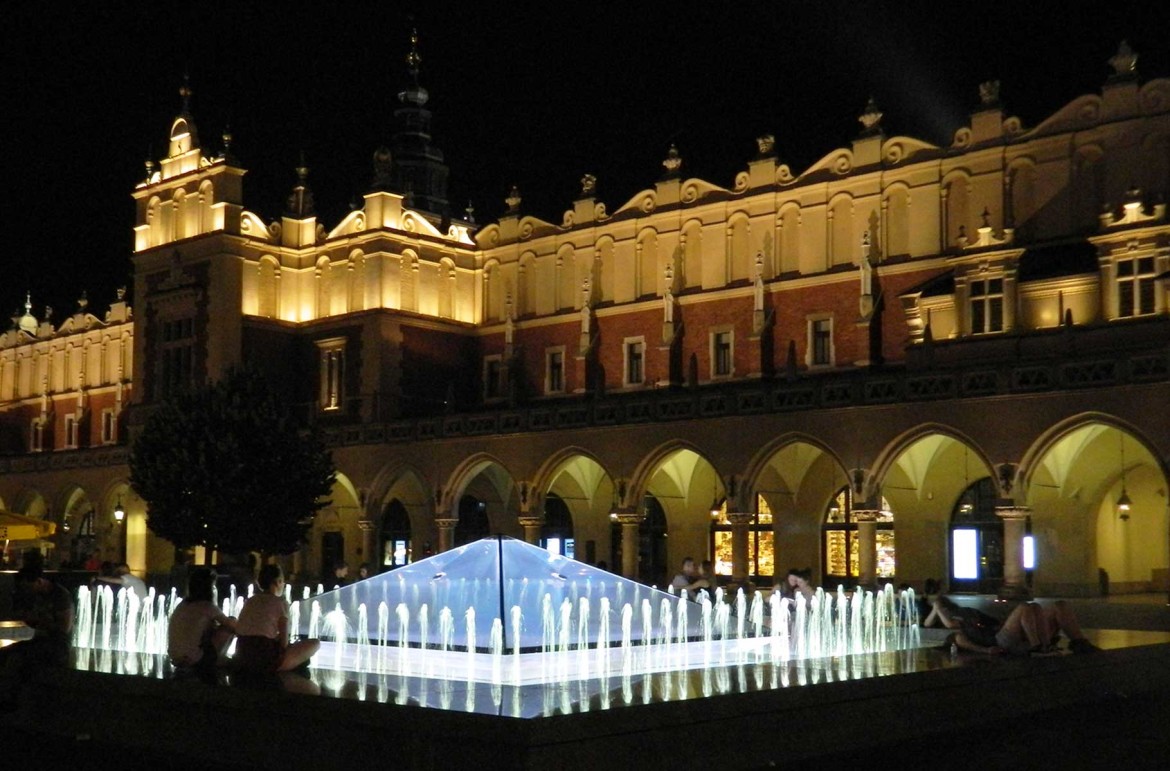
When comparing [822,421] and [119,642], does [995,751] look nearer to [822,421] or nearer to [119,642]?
[119,642]

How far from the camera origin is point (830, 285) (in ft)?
131

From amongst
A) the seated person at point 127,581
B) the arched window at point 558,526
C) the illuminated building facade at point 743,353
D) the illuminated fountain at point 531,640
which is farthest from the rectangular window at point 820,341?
the seated person at point 127,581

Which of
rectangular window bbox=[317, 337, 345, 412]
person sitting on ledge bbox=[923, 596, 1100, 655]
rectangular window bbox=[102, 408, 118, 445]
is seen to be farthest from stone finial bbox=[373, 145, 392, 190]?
person sitting on ledge bbox=[923, 596, 1100, 655]

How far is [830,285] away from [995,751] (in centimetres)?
2792

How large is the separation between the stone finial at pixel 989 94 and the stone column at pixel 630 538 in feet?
44.6

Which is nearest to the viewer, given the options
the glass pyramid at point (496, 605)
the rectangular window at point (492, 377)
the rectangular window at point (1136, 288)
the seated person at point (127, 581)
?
the glass pyramid at point (496, 605)

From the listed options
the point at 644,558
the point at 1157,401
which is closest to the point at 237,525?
the point at 644,558

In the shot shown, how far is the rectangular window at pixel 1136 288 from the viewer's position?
32.5 m

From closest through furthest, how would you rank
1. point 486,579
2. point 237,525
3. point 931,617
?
point 486,579, point 931,617, point 237,525

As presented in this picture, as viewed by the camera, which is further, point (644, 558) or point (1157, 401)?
point (644, 558)

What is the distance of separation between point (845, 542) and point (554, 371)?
464 inches

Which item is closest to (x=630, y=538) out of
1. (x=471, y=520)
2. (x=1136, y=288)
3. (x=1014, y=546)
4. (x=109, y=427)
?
(x=471, y=520)

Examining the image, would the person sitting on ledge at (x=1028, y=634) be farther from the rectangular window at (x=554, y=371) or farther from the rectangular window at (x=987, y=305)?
the rectangular window at (x=554, y=371)

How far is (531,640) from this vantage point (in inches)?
691
